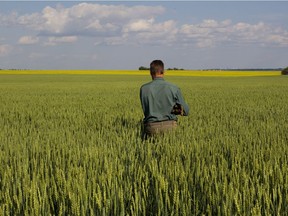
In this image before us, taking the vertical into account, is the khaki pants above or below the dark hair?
below

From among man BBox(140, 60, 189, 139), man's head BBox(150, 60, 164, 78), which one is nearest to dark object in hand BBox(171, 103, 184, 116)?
man BBox(140, 60, 189, 139)

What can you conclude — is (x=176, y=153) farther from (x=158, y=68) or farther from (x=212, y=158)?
(x=158, y=68)

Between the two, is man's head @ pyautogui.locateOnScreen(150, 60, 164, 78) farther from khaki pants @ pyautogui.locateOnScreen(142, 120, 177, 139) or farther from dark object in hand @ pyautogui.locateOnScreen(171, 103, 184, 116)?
khaki pants @ pyautogui.locateOnScreen(142, 120, 177, 139)

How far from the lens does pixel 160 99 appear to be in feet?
21.7

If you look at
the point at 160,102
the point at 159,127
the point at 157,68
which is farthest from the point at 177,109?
the point at 157,68

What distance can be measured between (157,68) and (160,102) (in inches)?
22.1

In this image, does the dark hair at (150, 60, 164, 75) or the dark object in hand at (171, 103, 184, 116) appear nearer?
the dark hair at (150, 60, 164, 75)

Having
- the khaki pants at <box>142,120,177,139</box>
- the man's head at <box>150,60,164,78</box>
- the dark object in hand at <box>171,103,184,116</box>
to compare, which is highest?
the man's head at <box>150,60,164,78</box>

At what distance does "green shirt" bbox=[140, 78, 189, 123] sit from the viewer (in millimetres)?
6547

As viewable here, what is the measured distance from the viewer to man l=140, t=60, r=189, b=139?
654 cm

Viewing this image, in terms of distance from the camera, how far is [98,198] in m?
3.07

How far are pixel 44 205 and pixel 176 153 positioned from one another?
2.24 metres

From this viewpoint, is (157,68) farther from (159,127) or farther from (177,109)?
(159,127)

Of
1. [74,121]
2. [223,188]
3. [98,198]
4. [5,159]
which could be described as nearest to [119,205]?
[98,198]
